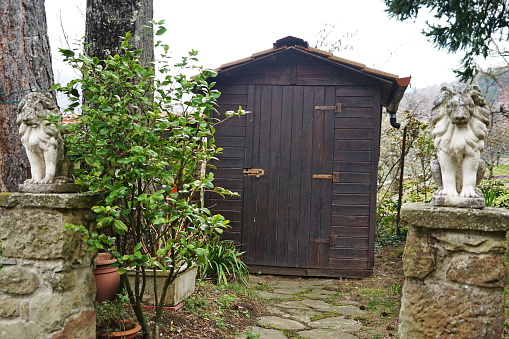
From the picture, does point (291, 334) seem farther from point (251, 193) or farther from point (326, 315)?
point (251, 193)

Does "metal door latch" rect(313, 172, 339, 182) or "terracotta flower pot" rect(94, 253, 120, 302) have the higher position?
"metal door latch" rect(313, 172, 339, 182)

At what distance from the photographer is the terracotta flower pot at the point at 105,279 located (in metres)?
3.43

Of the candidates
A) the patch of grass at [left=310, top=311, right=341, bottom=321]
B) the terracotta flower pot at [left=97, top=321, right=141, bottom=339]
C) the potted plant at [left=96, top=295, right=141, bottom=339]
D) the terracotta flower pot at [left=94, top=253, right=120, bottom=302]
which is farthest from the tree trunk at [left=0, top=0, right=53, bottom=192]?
the patch of grass at [left=310, top=311, right=341, bottom=321]

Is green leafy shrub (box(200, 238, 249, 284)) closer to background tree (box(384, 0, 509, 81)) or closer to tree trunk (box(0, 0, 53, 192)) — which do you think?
tree trunk (box(0, 0, 53, 192))

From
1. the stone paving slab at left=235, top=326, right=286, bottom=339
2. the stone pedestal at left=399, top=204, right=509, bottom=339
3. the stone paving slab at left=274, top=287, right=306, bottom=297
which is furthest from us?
the stone paving slab at left=274, top=287, right=306, bottom=297

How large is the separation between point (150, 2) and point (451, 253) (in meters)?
3.38

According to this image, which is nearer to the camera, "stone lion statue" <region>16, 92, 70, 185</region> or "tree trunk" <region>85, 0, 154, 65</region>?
"stone lion statue" <region>16, 92, 70, 185</region>

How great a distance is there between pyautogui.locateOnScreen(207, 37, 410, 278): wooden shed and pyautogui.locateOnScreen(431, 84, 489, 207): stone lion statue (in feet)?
11.4

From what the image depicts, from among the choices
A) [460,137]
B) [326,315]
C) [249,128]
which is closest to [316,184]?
[249,128]

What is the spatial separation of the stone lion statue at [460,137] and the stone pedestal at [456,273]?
0.16 m

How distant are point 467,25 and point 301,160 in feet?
9.06

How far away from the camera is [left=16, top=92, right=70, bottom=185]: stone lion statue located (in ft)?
8.67

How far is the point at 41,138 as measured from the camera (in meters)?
2.64

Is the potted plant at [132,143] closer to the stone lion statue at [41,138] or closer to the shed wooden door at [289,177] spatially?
the stone lion statue at [41,138]
